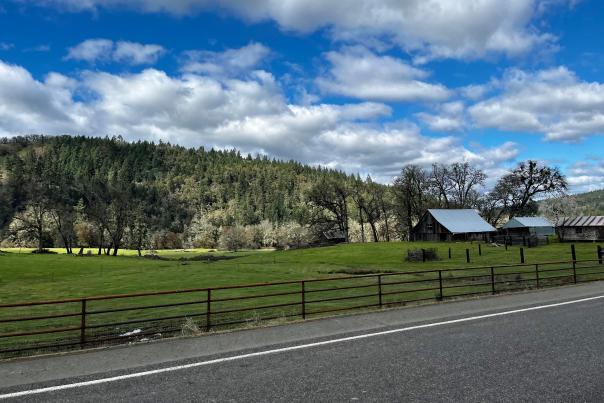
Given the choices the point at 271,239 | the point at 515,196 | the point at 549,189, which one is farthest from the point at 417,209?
the point at 271,239

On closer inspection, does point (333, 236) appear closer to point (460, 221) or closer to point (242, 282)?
point (460, 221)

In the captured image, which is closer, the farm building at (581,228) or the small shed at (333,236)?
the farm building at (581,228)

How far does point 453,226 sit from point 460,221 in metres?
3.46

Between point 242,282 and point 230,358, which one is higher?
point 230,358

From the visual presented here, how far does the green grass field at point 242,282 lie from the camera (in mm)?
20612

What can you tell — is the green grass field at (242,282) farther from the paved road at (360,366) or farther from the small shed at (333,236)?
the small shed at (333,236)

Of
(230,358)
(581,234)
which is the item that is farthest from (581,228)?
(230,358)

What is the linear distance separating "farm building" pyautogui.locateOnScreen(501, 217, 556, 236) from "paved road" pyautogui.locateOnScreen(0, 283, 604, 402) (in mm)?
74598

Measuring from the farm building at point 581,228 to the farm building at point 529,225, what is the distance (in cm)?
281

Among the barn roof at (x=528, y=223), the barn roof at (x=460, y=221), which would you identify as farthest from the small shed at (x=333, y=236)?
the barn roof at (x=528, y=223)

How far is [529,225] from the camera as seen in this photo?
77938mm

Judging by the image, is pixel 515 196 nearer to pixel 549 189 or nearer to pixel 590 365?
pixel 549 189

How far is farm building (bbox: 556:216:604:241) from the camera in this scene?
70.8m

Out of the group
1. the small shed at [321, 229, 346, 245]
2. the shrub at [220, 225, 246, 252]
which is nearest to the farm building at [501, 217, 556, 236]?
the small shed at [321, 229, 346, 245]
